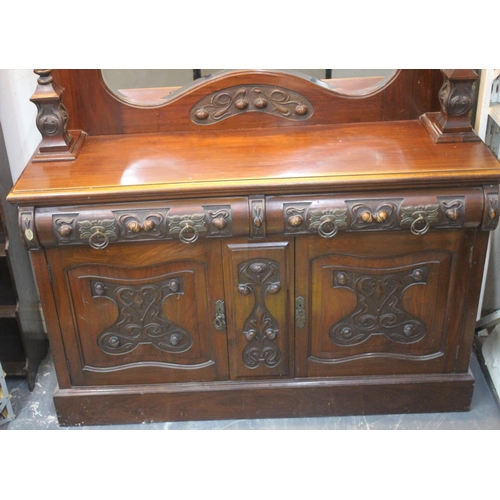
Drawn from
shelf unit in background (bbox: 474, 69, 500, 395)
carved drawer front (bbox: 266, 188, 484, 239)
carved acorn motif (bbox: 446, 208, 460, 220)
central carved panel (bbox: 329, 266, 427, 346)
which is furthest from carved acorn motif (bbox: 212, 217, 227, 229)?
shelf unit in background (bbox: 474, 69, 500, 395)

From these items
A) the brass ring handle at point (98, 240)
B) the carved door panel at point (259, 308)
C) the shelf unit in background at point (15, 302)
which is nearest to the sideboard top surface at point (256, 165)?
the brass ring handle at point (98, 240)

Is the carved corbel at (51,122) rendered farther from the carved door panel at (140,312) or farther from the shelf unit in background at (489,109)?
the shelf unit in background at (489,109)

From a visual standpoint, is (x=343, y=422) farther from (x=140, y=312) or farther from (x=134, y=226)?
(x=134, y=226)

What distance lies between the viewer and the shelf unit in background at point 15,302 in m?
2.25

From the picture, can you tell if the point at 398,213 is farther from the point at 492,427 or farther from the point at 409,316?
the point at 492,427

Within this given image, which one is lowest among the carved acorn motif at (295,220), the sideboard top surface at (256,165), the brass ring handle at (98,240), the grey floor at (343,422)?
the grey floor at (343,422)

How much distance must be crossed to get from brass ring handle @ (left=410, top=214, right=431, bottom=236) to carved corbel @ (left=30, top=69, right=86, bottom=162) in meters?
1.06

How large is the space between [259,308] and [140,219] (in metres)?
0.49

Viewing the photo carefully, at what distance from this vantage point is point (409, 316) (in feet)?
6.88

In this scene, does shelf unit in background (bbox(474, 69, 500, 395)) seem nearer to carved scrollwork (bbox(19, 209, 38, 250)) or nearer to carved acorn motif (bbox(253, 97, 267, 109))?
carved acorn motif (bbox(253, 97, 267, 109))

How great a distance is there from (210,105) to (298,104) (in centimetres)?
29

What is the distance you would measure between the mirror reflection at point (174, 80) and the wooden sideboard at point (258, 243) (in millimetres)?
34

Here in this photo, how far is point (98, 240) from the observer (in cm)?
188

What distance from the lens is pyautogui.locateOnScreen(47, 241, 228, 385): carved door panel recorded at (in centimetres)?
196
